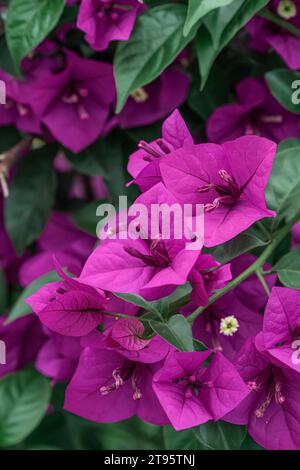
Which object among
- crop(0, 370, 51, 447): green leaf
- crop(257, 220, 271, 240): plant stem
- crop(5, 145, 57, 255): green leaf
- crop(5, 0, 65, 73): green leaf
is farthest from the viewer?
crop(5, 145, 57, 255): green leaf

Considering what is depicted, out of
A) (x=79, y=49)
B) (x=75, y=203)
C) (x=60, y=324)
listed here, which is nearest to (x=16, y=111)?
(x=79, y=49)

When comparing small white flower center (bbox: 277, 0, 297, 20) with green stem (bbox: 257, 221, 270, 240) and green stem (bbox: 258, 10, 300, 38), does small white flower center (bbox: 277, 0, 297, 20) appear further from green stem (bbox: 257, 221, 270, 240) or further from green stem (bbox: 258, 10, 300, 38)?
green stem (bbox: 257, 221, 270, 240)

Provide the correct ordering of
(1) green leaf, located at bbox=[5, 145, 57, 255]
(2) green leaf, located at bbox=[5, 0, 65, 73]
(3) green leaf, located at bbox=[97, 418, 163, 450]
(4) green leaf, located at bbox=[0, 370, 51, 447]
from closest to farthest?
(2) green leaf, located at bbox=[5, 0, 65, 73]
(4) green leaf, located at bbox=[0, 370, 51, 447]
(1) green leaf, located at bbox=[5, 145, 57, 255]
(3) green leaf, located at bbox=[97, 418, 163, 450]

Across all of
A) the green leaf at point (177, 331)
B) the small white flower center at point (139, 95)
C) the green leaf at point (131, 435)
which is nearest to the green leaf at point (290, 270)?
the green leaf at point (177, 331)

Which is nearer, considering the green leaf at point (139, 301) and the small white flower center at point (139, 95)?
the green leaf at point (139, 301)

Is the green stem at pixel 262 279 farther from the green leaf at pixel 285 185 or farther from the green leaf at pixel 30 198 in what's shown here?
the green leaf at pixel 30 198

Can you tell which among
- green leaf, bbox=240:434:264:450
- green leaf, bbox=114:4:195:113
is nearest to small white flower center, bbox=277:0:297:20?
green leaf, bbox=114:4:195:113

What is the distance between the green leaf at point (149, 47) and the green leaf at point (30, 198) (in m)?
0.30

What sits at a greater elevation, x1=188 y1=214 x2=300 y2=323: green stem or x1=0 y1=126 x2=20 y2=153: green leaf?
x1=188 y1=214 x2=300 y2=323: green stem

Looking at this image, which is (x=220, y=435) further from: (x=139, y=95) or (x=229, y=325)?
(x=139, y=95)

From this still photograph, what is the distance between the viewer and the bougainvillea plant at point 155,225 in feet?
1.99

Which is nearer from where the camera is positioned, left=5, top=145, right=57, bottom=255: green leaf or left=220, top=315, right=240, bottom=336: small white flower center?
left=220, top=315, right=240, bottom=336: small white flower center

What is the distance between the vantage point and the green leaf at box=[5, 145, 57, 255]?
1.03m
